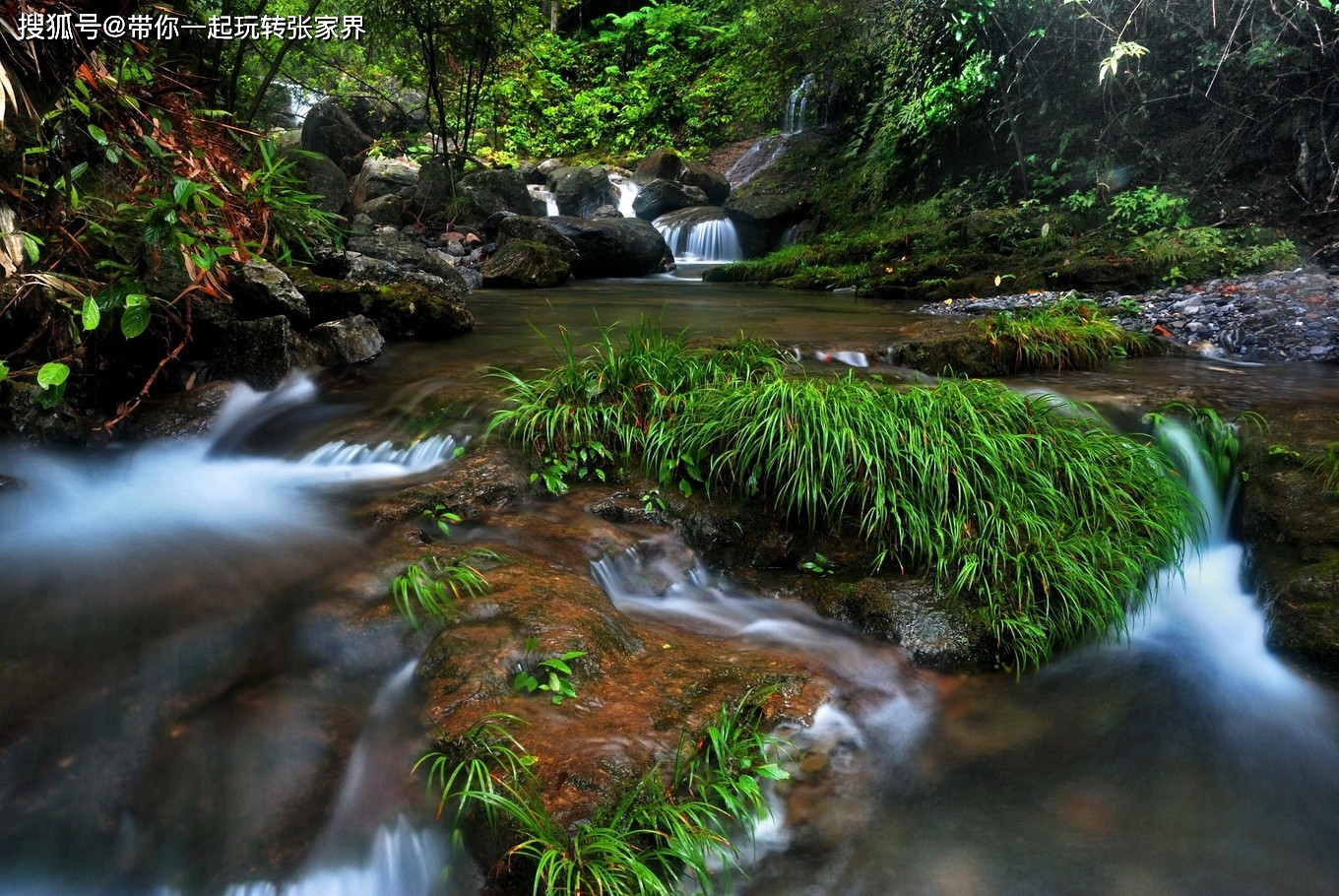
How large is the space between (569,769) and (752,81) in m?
16.1

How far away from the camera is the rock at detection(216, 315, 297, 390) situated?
4.85 meters

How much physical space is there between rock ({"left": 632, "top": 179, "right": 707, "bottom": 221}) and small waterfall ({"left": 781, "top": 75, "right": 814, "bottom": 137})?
135 inches

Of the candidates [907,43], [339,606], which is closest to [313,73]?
[907,43]

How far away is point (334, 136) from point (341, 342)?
15.6 metres

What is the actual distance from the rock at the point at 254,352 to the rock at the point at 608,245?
8394 mm

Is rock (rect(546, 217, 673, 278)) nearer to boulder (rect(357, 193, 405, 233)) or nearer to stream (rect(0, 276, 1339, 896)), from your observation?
boulder (rect(357, 193, 405, 233))

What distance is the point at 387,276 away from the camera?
671 cm

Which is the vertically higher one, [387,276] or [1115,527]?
[387,276]

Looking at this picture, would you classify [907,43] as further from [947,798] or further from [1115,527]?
[947,798]

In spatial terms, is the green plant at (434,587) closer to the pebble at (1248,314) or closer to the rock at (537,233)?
the pebble at (1248,314)

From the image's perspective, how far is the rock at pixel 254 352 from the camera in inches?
191

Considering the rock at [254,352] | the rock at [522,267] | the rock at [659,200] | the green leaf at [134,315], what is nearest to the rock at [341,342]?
the rock at [254,352]

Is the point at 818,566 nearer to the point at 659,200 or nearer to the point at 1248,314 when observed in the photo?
the point at 1248,314

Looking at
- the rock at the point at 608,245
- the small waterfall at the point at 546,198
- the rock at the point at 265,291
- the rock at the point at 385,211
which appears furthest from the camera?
the small waterfall at the point at 546,198
